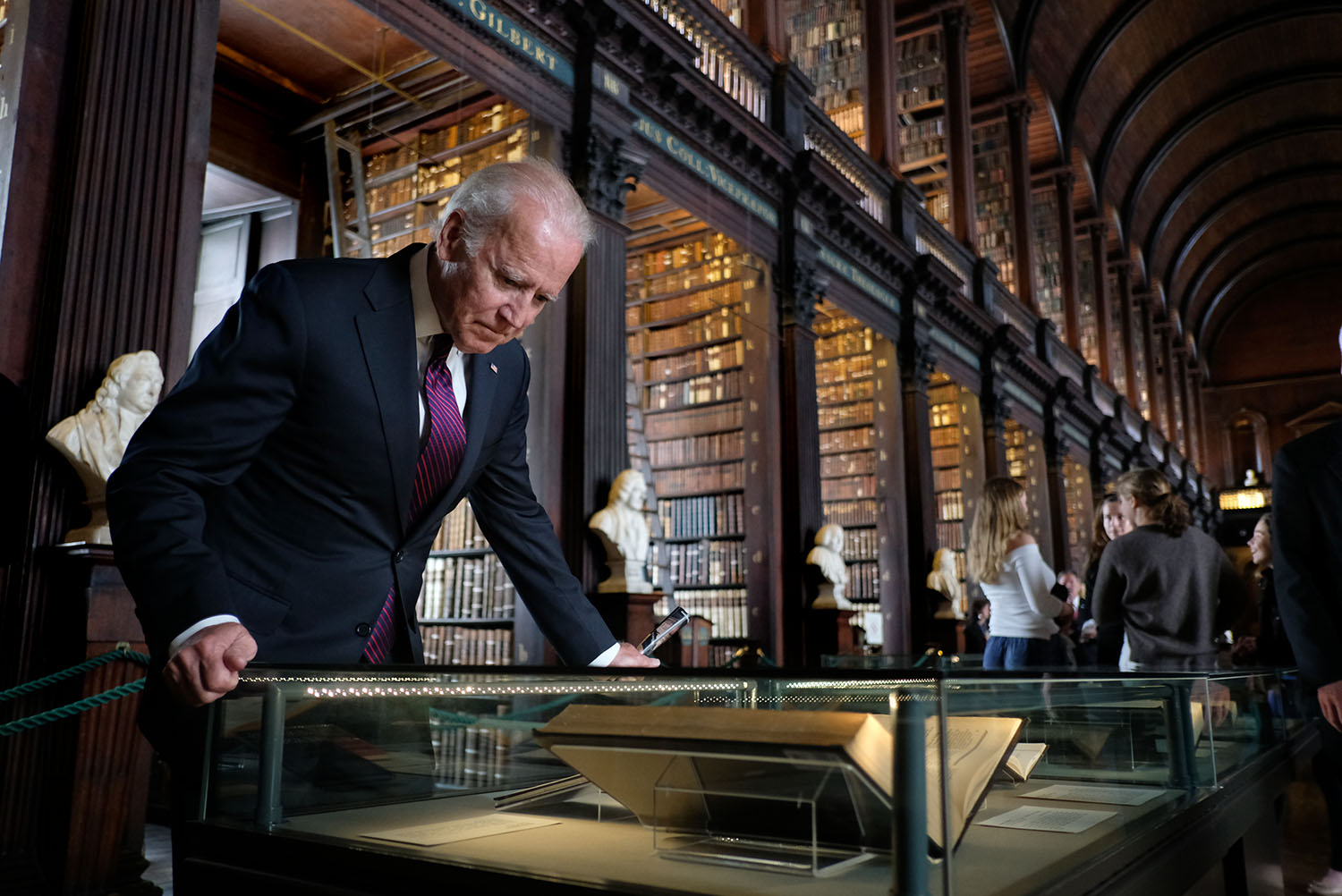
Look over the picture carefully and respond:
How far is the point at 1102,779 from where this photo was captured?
1.14 m

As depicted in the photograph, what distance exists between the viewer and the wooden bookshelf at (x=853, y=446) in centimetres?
894

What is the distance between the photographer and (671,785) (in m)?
0.81

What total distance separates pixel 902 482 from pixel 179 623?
818 centimetres

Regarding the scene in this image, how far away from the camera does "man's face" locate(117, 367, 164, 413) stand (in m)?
2.95

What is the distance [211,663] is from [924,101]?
37.1 feet

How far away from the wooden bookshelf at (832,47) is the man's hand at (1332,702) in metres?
7.61

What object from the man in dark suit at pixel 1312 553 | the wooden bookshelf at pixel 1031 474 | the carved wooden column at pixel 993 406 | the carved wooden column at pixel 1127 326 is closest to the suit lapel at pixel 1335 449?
the man in dark suit at pixel 1312 553

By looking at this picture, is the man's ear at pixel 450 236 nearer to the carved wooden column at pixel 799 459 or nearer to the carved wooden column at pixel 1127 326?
the carved wooden column at pixel 799 459

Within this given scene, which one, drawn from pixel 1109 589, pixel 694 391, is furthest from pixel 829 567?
pixel 1109 589

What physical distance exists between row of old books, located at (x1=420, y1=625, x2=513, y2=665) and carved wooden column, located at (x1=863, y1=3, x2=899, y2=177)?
5.80 metres

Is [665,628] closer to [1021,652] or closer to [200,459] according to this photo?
[200,459]

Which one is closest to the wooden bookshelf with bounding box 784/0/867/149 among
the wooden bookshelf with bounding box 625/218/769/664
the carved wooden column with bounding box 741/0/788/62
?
the carved wooden column with bounding box 741/0/788/62

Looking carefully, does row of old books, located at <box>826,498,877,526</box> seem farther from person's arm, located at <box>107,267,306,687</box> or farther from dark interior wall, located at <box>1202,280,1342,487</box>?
dark interior wall, located at <box>1202,280,1342,487</box>

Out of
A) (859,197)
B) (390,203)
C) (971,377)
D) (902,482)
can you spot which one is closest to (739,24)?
(859,197)
